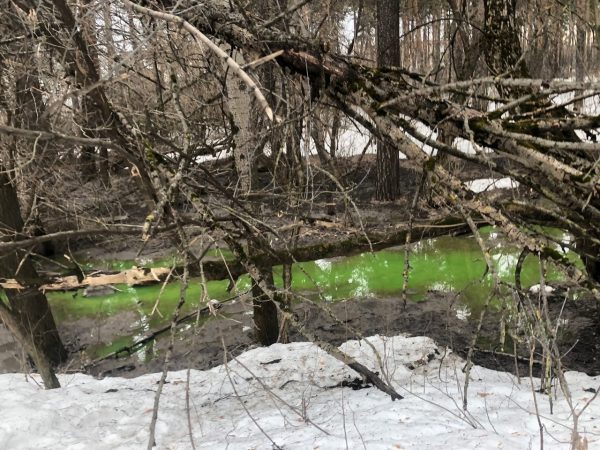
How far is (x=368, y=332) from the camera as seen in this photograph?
696 centimetres

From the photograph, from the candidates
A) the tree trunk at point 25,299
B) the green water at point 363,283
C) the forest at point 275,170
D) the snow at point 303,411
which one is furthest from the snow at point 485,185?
the tree trunk at point 25,299

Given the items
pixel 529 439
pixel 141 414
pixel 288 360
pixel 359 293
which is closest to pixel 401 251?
pixel 359 293

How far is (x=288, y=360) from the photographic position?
5469 mm

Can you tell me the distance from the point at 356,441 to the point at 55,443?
1985mm

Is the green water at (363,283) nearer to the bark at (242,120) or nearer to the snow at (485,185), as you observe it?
the snow at (485,185)

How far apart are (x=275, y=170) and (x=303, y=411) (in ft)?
6.44

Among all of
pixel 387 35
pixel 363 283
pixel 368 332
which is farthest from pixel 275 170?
pixel 387 35

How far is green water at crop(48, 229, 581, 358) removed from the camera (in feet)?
26.5

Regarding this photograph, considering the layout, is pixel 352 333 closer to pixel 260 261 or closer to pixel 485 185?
pixel 260 261

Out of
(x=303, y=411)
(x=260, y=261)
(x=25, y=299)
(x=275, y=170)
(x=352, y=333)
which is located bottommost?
(x=352, y=333)

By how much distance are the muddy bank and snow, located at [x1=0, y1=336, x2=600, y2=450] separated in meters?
0.98

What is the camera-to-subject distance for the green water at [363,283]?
8.07 metres

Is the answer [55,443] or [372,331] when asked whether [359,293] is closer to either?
[372,331]

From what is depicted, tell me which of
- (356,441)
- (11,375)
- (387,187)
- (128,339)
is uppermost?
(387,187)
